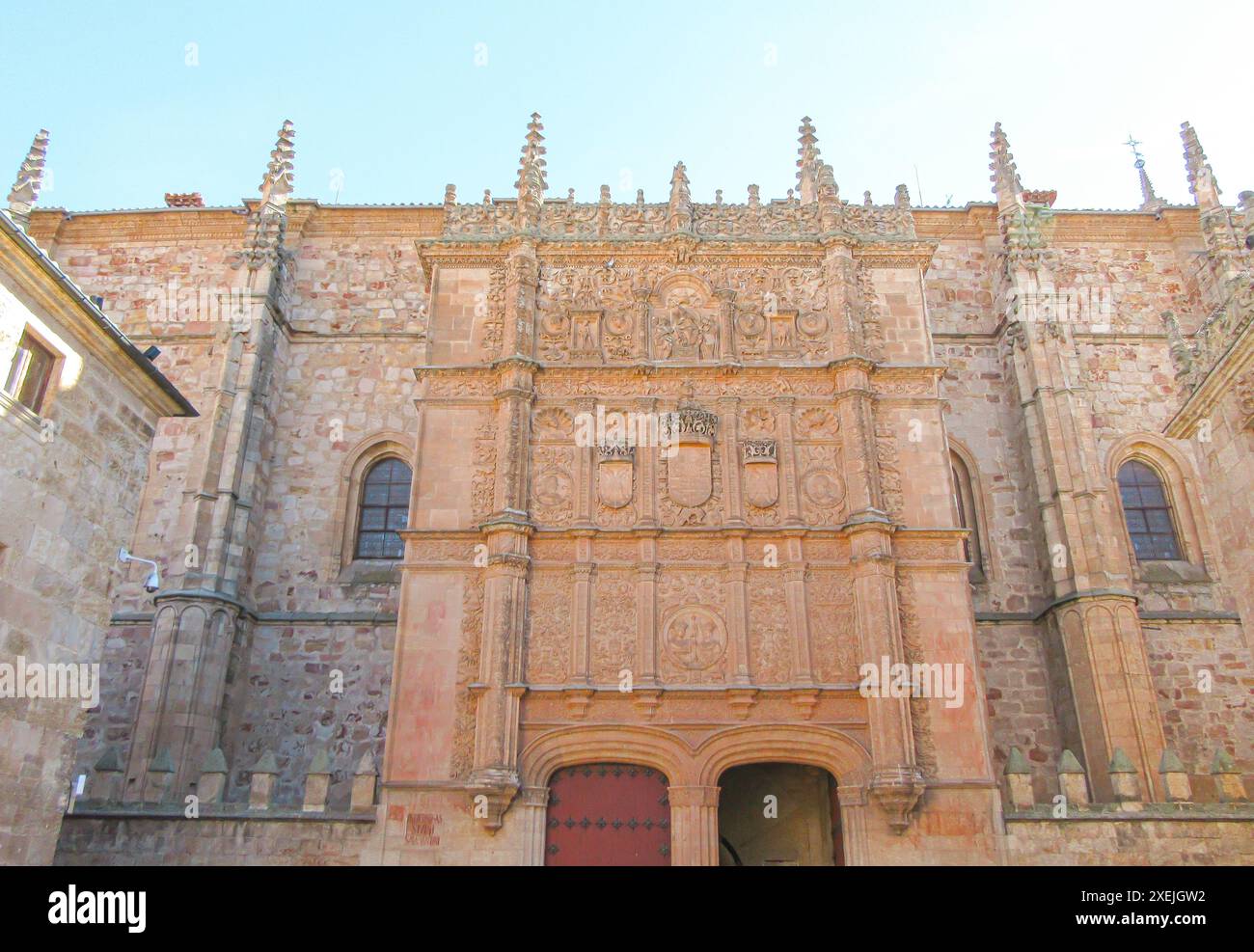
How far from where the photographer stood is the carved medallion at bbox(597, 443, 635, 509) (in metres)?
15.9

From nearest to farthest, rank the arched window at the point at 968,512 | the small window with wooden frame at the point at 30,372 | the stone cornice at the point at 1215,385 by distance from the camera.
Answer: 1. the stone cornice at the point at 1215,385
2. the small window with wooden frame at the point at 30,372
3. the arched window at the point at 968,512

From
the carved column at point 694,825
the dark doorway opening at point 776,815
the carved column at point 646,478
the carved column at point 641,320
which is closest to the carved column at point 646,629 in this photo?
the carved column at point 646,478

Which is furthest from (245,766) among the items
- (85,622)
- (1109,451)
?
(1109,451)

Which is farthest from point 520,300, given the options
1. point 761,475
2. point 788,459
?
point 788,459

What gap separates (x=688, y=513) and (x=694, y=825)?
15.8 feet

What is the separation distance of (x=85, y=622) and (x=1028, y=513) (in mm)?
16867

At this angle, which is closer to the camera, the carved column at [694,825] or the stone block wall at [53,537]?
the stone block wall at [53,537]

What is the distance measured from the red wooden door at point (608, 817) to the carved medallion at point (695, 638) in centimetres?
176

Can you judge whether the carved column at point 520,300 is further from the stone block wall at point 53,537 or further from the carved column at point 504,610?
the stone block wall at point 53,537

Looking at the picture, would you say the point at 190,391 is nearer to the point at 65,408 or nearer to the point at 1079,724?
the point at 65,408

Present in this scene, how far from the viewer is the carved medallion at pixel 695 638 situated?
48.8ft

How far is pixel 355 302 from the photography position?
73.5 feet

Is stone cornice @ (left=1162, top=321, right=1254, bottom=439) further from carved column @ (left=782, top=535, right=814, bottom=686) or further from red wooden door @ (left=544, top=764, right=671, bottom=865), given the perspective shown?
red wooden door @ (left=544, top=764, right=671, bottom=865)

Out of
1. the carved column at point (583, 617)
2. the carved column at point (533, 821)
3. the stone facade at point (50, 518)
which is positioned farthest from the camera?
the carved column at point (583, 617)
